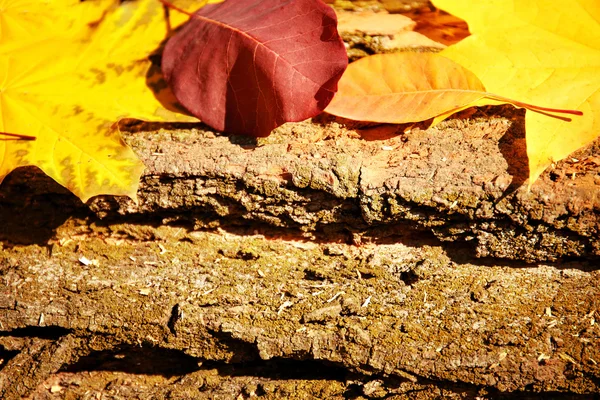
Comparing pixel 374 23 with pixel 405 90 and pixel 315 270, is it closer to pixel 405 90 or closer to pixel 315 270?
pixel 405 90

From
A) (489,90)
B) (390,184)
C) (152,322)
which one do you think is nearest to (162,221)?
(152,322)

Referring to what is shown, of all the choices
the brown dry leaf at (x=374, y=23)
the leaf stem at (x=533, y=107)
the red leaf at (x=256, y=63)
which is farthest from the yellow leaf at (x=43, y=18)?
the leaf stem at (x=533, y=107)

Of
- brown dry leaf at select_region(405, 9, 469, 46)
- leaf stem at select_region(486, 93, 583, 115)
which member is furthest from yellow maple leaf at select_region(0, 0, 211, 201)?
leaf stem at select_region(486, 93, 583, 115)

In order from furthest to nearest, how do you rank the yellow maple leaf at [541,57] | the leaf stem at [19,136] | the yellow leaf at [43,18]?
the yellow leaf at [43,18] → the leaf stem at [19,136] → the yellow maple leaf at [541,57]

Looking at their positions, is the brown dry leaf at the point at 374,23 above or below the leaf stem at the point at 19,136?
above

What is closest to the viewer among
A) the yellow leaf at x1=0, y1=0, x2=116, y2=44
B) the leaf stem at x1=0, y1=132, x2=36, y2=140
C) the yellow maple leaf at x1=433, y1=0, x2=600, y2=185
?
the yellow maple leaf at x1=433, y1=0, x2=600, y2=185

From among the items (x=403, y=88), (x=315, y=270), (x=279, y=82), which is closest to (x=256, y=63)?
(x=279, y=82)

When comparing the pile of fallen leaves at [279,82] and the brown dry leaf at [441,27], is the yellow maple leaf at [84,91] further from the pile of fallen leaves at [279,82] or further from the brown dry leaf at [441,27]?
the brown dry leaf at [441,27]

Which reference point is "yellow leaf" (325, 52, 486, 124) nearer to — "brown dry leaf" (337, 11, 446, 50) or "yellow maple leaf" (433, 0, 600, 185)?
"yellow maple leaf" (433, 0, 600, 185)
